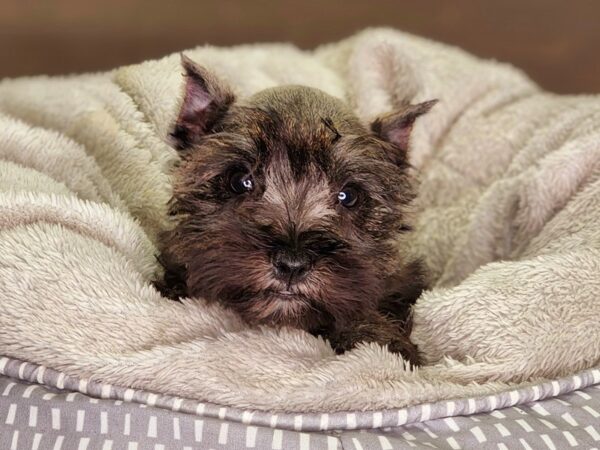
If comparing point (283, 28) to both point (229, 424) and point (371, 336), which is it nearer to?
point (371, 336)

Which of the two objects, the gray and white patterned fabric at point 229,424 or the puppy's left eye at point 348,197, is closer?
the gray and white patterned fabric at point 229,424

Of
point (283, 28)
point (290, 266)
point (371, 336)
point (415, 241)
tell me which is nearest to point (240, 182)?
point (290, 266)

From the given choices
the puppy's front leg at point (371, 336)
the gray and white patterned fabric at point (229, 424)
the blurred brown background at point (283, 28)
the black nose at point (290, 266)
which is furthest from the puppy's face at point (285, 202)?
the blurred brown background at point (283, 28)

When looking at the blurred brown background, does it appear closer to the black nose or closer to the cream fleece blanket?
the cream fleece blanket

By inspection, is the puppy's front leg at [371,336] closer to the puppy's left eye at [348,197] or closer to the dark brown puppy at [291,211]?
the dark brown puppy at [291,211]

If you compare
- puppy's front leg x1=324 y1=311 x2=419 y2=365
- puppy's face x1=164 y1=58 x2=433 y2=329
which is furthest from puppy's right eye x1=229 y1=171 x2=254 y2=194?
puppy's front leg x1=324 y1=311 x2=419 y2=365

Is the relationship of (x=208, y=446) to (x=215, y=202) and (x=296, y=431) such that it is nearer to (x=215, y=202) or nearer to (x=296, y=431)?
(x=296, y=431)
